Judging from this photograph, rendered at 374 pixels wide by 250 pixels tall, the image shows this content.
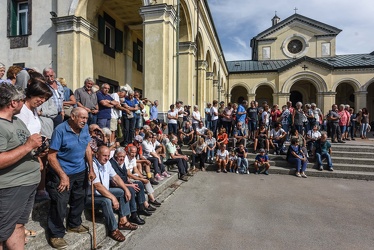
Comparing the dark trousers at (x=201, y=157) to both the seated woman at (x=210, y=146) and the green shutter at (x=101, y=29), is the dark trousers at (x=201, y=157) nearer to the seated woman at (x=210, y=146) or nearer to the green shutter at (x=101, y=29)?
the seated woman at (x=210, y=146)

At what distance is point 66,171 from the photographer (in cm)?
303

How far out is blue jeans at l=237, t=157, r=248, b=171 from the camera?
8.34m

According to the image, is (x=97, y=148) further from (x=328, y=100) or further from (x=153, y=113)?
(x=328, y=100)

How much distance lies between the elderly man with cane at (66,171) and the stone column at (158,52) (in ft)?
20.6

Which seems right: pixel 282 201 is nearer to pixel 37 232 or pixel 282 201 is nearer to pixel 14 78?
pixel 37 232

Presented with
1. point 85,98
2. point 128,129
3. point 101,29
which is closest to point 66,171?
point 85,98

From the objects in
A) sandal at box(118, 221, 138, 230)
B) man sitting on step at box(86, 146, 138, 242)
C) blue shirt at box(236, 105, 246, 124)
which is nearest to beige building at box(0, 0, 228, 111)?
blue shirt at box(236, 105, 246, 124)

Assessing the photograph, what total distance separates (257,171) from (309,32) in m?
32.4

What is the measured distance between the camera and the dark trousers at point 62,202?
2910mm

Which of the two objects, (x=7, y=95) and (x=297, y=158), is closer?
(x=7, y=95)

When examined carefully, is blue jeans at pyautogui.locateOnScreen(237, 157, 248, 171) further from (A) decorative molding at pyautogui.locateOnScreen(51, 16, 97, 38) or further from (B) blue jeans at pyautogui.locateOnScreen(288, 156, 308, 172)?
(A) decorative molding at pyautogui.locateOnScreen(51, 16, 97, 38)

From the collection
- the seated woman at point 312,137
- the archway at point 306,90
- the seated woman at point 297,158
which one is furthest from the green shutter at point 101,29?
the archway at point 306,90

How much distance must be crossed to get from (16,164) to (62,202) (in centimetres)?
108

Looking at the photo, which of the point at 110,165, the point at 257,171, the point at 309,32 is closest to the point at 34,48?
the point at 110,165
